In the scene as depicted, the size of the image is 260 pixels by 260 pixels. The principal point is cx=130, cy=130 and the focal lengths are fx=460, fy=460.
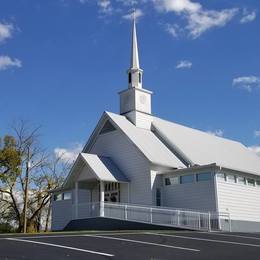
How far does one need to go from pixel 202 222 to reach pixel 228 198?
3.70 m

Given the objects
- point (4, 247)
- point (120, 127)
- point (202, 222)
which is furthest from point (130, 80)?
point (4, 247)

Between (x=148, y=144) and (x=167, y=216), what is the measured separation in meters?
7.35

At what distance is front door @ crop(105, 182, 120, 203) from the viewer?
32219 millimetres

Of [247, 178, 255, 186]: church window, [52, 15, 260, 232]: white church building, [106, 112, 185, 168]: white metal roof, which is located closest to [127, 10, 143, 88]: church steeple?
[52, 15, 260, 232]: white church building

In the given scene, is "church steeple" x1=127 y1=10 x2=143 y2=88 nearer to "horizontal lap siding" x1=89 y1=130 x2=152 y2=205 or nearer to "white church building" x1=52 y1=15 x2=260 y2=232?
"white church building" x1=52 y1=15 x2=260 y2=232

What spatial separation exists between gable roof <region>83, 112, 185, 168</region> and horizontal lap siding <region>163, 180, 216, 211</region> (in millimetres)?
1915

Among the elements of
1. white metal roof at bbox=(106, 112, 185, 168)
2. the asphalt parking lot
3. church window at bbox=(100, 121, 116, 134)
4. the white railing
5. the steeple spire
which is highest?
the steeple spire

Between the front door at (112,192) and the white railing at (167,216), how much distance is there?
123 inches

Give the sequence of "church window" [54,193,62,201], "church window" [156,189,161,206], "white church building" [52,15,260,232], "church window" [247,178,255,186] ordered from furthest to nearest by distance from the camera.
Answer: "church window" [54,193,62,201], "church window" [247,178,255,186], "church window" [156,189,161,206], "white church building" [52,15,260,232]

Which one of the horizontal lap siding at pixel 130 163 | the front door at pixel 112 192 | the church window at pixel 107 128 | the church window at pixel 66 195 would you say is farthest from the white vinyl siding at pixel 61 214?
the church window at pixel 107 128

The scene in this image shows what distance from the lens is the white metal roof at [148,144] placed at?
102ft

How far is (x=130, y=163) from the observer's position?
105 feet

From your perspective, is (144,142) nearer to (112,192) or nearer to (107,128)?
(107,128)

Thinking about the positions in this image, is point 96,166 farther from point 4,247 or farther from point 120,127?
point 4,247
